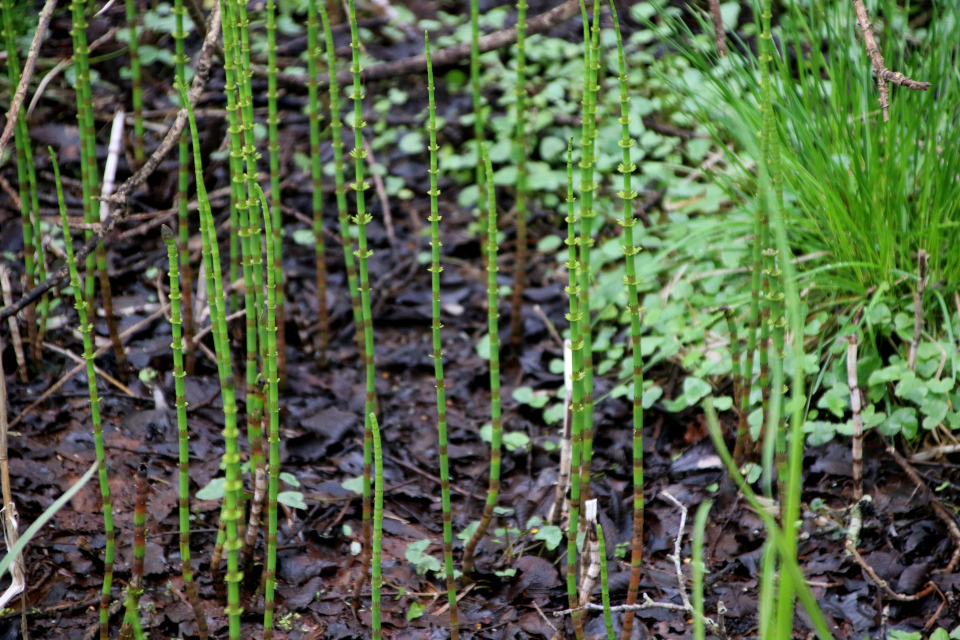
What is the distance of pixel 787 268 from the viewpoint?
645 mm

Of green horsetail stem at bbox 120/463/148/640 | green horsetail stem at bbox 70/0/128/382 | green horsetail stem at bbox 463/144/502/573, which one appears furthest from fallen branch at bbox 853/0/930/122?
green horsetail stem at bbox 70/0/128/382

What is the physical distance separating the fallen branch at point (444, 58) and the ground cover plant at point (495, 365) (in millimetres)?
14

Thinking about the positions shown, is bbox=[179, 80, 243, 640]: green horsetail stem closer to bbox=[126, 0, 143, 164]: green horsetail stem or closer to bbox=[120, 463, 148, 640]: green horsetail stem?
bbox=[120, 463, 148, 640]: green horsetail stem

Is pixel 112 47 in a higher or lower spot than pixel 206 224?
higher

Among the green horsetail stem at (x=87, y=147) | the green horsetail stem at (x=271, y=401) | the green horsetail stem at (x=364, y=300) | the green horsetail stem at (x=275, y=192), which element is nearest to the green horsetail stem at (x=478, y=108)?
the green horsetail stem at (x=275, y=192)

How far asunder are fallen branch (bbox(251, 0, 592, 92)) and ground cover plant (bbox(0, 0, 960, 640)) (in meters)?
0.01

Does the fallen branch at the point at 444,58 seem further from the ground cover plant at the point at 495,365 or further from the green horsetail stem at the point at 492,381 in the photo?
the green horsetail stem at the point at 492,381

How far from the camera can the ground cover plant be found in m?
1.12

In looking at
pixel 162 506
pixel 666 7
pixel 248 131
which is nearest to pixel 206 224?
pixel 248 131

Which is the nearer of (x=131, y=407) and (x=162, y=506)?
(x=162, y=506)

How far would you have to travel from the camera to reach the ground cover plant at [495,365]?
1.12 metres

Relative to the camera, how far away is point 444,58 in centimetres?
232

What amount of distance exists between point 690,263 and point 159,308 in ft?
3.85

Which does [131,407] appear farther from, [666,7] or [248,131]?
[666,7]
